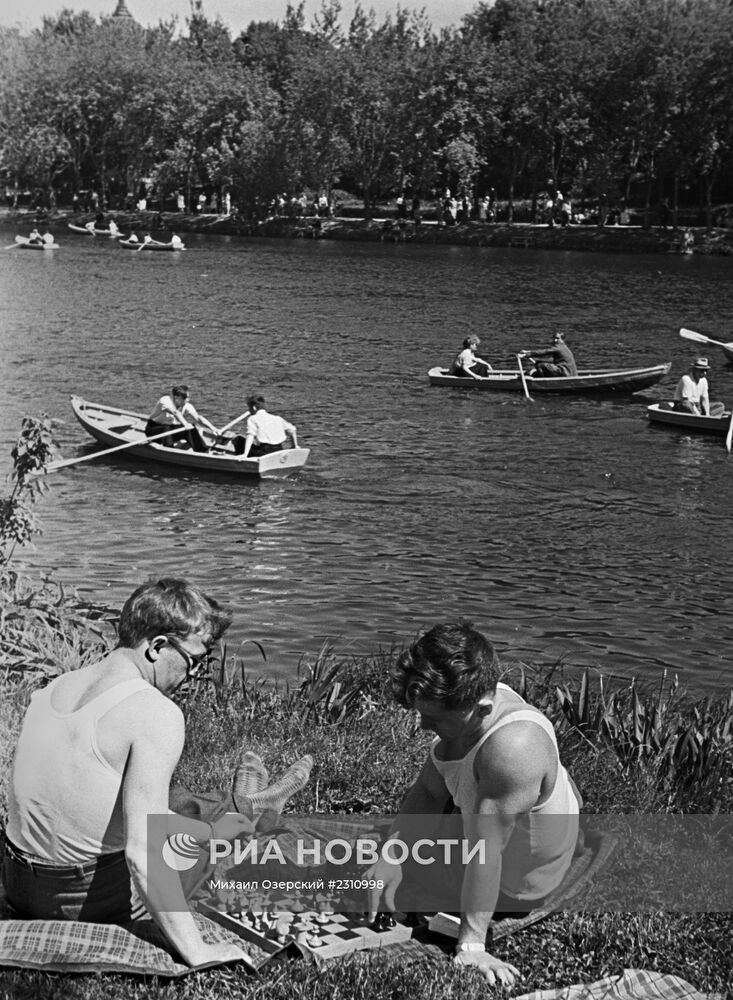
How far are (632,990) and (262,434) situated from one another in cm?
1756

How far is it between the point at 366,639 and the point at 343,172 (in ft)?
304

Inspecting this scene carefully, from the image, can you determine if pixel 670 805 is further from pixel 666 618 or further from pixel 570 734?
pixel 666 618

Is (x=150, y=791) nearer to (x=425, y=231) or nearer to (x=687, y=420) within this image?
(x=687, y=420)

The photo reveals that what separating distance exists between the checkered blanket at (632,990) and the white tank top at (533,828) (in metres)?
0.48

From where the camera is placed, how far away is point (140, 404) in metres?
29.1

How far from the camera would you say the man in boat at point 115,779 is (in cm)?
436

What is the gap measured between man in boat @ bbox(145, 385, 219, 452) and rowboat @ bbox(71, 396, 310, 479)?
0.71 ft

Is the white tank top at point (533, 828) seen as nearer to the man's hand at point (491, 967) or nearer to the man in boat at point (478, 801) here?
the man in boat at point (478, 801)

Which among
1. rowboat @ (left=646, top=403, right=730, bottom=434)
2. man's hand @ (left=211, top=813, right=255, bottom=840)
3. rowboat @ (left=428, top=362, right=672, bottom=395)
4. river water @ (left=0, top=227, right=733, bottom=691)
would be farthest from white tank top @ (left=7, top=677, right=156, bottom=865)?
rowboat @ (left=428, top=362, right=672, bottom=395)

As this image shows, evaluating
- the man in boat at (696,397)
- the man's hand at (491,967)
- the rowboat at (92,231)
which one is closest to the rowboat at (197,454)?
A: the man in boat at (696,397)

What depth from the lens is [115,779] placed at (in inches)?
174

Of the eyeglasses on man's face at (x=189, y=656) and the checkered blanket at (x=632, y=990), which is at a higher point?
the eyeglasses on man's face at (x=189, y=656)

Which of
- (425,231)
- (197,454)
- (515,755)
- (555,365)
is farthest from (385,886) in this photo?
(425,231)

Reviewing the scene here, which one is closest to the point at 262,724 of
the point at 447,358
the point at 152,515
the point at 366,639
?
the point at 366,639
